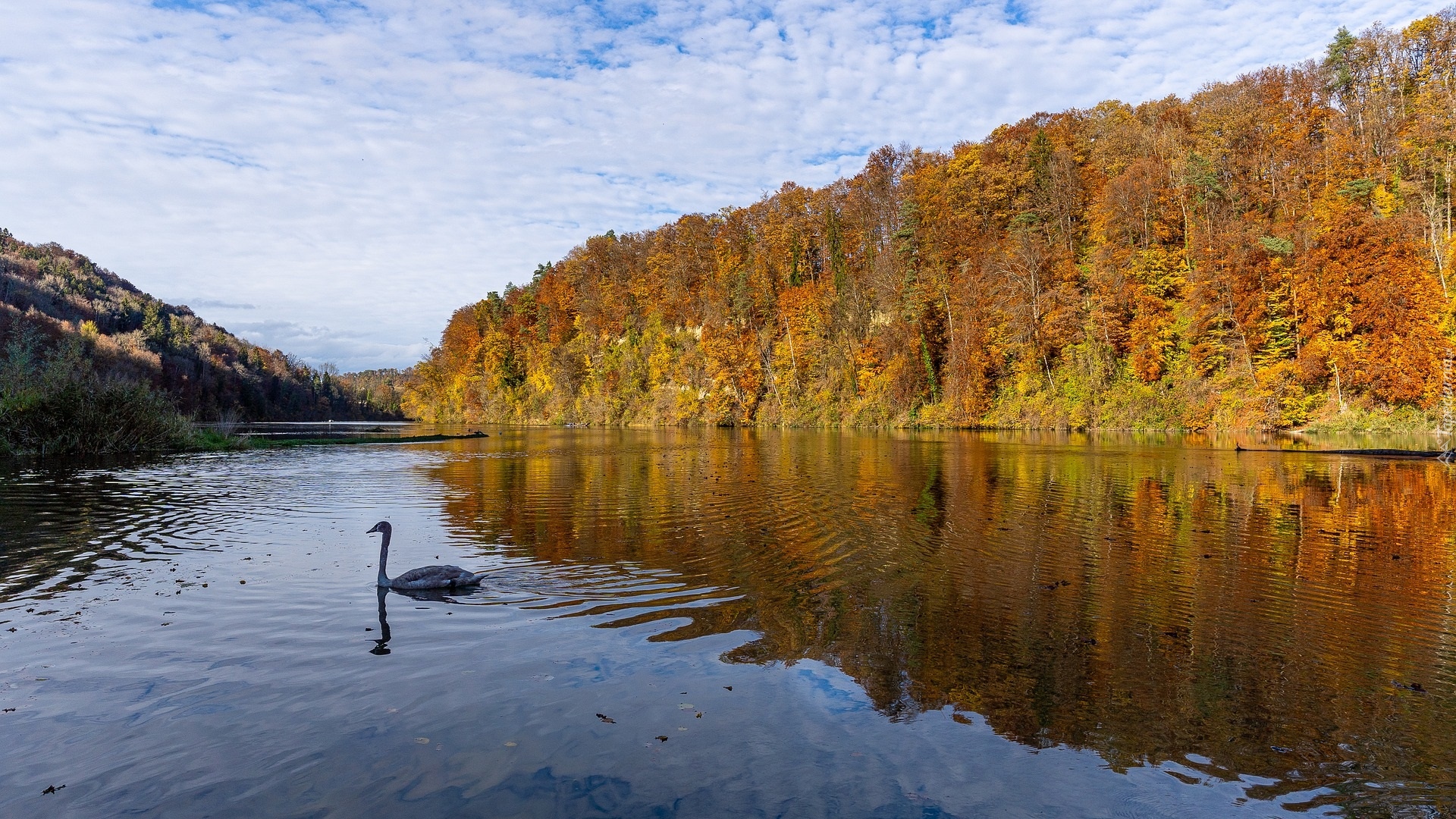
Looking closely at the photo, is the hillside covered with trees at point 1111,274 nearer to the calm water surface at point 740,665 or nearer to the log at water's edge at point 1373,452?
the log at water's edge at point 1373,452

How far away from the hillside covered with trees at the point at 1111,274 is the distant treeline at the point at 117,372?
50.0 meters

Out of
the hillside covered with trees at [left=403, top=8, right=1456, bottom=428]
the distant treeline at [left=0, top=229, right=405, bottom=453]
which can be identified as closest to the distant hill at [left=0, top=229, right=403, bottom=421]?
the distant treeline at [left=0, top=229, right=405, bottom=453]

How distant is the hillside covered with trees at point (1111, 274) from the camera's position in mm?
41938

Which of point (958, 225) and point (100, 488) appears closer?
point (100, 488)

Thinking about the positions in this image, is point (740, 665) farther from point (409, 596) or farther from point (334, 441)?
point (334, 441)

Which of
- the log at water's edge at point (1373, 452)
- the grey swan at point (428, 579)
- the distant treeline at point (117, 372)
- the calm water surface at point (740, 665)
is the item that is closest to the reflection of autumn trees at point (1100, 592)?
the calm water surface at point (740, 665)

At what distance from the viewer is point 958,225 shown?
66625 mm

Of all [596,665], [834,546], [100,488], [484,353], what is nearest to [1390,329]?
[834,546]

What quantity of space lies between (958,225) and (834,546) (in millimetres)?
60099

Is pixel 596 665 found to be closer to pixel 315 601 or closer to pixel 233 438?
pixel 315 601

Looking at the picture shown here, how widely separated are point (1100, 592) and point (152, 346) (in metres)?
107

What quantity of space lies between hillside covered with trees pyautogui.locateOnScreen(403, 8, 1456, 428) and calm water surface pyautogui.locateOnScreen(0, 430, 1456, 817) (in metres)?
33.9

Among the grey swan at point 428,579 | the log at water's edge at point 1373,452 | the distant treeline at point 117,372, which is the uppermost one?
the distant treeline at point 117,372

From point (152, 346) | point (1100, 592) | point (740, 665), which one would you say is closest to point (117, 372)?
point (152, 346)
